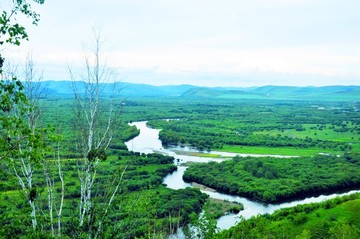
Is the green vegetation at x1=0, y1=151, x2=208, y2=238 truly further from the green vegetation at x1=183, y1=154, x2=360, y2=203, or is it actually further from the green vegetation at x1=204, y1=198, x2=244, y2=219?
the green vegetation at x1=183, y1=154, x2=360, y2=203

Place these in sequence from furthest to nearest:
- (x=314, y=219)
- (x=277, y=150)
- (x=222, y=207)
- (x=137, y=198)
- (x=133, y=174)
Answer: (x=277, y=150) → (x=133, y=174) → (x=222, y=207) → (x=314, y=219) → (x=137, y=198)

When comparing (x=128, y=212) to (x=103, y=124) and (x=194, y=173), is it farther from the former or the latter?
(x=194, y=173)

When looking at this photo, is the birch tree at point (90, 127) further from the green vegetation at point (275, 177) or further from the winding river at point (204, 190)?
the green vegetation at point (275, 177)

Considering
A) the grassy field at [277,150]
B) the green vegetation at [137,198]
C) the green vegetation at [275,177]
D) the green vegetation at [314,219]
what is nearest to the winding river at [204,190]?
the green vegetation at [275,177]

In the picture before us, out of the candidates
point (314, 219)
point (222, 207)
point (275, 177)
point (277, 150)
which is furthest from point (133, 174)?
point (277, 150)

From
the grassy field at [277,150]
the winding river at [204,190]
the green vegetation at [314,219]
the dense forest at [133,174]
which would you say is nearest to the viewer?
the dense forest at [133,174]

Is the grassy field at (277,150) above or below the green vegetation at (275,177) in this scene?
below

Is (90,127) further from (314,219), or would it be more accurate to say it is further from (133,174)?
(133,174)

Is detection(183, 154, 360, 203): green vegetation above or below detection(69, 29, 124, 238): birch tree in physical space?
below

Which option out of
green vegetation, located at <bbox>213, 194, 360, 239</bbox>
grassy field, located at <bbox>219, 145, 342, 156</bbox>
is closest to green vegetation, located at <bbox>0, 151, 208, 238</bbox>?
green vegetation, located at <bbox>213, 194, 360, 239</bbox>
